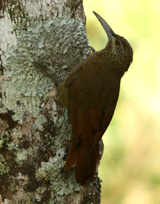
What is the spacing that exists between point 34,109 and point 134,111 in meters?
2.01

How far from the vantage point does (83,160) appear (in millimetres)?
2586

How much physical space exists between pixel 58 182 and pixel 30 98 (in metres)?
0.62

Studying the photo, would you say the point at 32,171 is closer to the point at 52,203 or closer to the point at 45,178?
the point at 45,178

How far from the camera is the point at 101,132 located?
2688 mm

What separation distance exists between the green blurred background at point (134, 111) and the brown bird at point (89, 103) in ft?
3.96

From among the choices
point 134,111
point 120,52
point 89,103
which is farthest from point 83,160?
point 134,111

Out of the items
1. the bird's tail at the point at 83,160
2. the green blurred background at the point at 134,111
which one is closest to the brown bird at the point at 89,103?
the bird's tail at the point at 83,160

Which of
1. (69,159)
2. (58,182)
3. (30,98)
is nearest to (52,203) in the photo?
(58,182)

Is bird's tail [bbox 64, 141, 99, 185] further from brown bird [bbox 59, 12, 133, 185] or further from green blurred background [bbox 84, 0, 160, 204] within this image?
green blurred background [bbox 84, 0, 160, 204]

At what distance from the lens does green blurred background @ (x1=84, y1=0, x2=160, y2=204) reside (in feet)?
13.5

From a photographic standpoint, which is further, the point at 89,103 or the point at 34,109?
the point at 89,103

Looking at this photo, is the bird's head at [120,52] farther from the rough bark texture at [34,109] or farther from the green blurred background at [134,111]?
the green blurred background at [134,111]

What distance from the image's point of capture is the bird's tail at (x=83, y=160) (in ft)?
8.12

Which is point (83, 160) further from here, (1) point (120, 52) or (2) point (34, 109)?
(1) point (120, 52)
